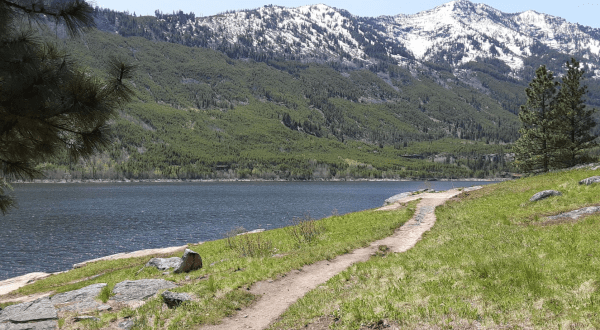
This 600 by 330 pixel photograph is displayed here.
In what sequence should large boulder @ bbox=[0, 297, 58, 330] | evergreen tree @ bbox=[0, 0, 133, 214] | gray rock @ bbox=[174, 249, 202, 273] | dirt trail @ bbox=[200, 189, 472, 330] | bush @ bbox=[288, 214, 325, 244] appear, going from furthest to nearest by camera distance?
bush @ bbox=[288, 214, 325, 244] → gray rock @ bbox=[174, 249, 202, 273] → dirt trail @ bbox=[200, 189, 472, 330] → large boulder @ bbox=[0, 297, 58, 330] → evergreen tree @ bbox=[0, 0, 133, 214]

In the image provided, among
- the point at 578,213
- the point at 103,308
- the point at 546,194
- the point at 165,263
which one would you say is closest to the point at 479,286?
the point at 578,213

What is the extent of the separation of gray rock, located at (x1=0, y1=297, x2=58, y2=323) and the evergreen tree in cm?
650

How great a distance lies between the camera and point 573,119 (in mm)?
49156

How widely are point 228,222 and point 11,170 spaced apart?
72178 mm

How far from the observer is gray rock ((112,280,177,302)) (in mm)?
15320

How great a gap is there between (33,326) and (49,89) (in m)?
8.95

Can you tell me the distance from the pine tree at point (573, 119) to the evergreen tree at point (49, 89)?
57.6 m

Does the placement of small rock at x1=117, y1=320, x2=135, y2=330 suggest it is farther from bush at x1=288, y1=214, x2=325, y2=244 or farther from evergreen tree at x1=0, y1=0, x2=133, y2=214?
bush at x1=288, y1=214, x2=325, y2=244

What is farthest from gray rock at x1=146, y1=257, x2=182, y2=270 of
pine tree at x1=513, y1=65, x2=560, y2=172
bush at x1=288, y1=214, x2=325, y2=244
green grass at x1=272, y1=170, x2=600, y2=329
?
pine tree at x1=513, y1=65, x2=560, y2=172

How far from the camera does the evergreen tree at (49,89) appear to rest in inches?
308

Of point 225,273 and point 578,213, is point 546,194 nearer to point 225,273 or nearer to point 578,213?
point 578,213

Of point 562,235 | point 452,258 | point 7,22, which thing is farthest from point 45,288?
point 562,235

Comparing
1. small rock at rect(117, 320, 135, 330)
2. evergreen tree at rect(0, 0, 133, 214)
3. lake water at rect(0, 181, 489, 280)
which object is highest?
evergreen tree at rect(0, 0, 133, 214)

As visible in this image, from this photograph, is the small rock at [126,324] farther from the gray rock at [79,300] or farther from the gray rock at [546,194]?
the gray rock at [546,194]
